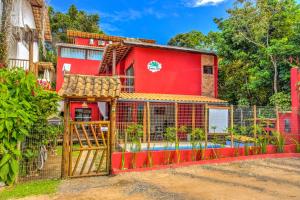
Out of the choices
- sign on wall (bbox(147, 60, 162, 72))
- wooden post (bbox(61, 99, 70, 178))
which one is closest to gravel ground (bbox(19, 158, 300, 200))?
wooden post (bbox(61, 99, 70, 178))

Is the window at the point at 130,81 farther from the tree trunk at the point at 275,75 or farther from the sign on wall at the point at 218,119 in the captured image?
the tree trunk at the point at 275,75

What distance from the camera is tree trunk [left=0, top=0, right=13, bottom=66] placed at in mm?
9266

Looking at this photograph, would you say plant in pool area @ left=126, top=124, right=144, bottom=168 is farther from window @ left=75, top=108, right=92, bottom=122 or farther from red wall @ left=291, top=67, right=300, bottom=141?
window @ left=75, top=108, right=92, bottom=122

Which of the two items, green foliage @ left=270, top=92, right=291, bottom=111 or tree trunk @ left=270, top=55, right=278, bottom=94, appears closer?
green foliage @ left=270, top=92, right=291, bottom=111

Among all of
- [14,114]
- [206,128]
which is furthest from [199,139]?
[14,114]

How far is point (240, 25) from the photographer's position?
19.0 meters

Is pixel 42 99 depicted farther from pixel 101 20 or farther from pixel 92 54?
pixel 101 20

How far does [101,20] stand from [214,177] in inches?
1481

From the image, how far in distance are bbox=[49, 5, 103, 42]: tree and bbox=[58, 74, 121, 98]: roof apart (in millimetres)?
30428

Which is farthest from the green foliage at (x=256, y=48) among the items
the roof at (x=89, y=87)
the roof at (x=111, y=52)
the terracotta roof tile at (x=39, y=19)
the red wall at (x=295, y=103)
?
the terracotta roof tile at (x=39, y=19)

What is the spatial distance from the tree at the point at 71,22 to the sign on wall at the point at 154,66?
2388cm

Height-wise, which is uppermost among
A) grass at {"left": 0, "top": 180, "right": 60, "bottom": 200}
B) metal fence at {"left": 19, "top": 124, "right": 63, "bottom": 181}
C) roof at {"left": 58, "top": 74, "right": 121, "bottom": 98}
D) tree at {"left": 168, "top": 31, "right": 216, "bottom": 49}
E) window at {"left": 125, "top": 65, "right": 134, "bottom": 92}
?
tree at {"left": 168, "top": 31, "right": 216, "bottom": 49}

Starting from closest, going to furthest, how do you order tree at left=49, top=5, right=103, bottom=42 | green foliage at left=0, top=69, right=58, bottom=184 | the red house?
1. green foliage at left=0, top=69, right=58, bottom=184
2. the red house
3. tree at left=49, top=5, right=103, bottom=42

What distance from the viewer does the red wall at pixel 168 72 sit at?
605 inches
